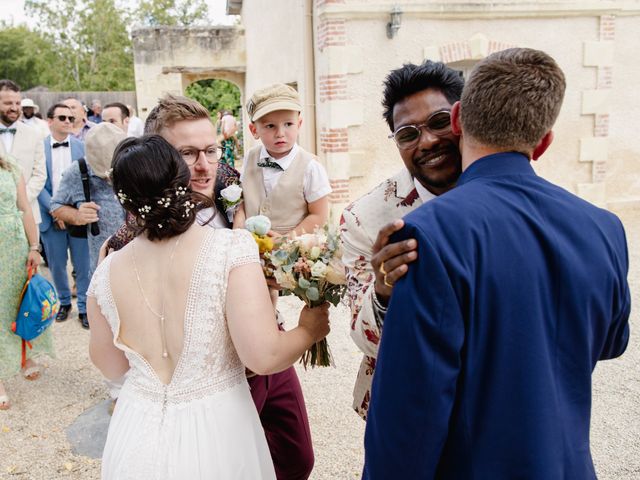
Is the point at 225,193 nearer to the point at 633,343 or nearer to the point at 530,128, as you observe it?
the point at 530,128

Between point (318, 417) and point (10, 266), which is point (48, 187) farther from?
point (318, 417)

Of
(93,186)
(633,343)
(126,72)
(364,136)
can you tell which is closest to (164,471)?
(93,186)

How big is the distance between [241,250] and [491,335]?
94 centimetres

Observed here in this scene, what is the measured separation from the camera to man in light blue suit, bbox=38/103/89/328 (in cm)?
579

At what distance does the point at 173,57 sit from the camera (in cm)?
1555

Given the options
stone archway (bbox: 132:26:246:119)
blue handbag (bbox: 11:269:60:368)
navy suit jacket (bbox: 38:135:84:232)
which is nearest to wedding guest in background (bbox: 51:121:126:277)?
blue handbag (bbox: 11:269:60:368)

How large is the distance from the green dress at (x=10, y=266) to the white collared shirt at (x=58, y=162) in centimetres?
180

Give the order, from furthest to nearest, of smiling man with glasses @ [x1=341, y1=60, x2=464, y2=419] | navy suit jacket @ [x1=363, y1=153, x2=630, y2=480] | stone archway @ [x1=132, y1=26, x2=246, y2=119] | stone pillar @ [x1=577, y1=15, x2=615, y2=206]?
stone archway @ [x1=132, y1=26, x2=246, y2=119] < stone pillar @ [x1=577, y1=15, x2=615, y2=206] < smiling man with glasses @ [x1=341, y1=60, x2=464, y2=419] < navy suit jacket @ [x1=363, y1=153, x2=630, y2=480]

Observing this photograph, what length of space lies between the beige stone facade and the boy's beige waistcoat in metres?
5.15

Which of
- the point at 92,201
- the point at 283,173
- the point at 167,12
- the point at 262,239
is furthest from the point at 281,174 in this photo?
the point at 167,12

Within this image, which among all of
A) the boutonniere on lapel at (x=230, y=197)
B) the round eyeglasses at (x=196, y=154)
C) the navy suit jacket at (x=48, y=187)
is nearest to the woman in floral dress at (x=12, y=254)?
the navy suit jacket at (x=48, y=187)

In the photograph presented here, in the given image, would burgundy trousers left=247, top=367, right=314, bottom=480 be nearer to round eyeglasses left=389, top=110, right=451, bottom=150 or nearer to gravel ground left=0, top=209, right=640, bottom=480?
gravel ground left=0, top=209, right=640, bottom=480

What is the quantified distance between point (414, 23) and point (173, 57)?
909cm

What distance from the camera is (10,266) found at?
4324 millimetres
